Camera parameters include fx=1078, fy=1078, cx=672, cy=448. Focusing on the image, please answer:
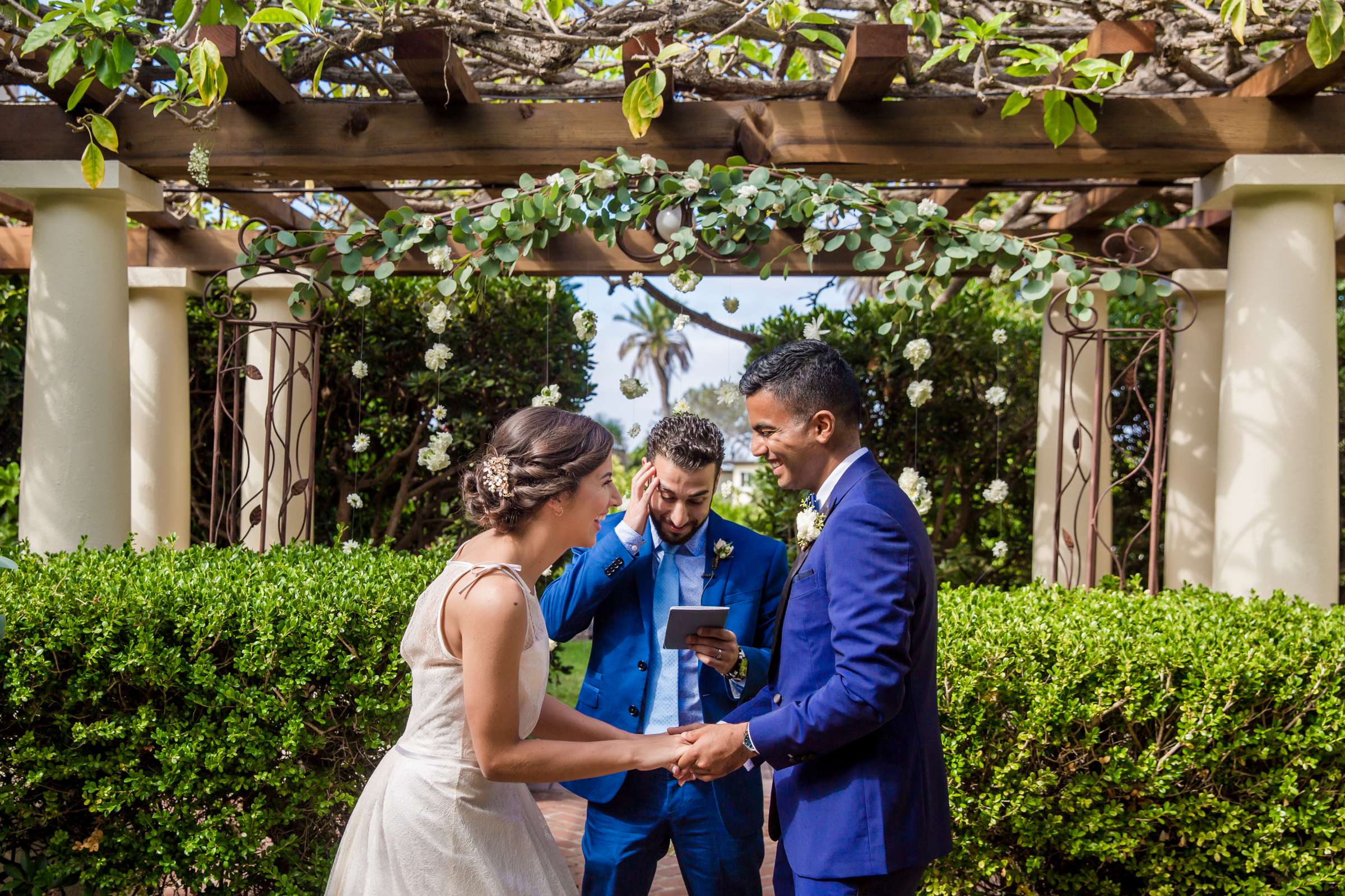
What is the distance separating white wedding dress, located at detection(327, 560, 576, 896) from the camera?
2502 mm

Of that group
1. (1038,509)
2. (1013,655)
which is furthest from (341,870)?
(1038,509)

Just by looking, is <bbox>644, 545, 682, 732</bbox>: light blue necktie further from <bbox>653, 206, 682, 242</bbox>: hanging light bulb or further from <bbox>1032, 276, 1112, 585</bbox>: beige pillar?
<bbox>1032, 276, 1112, 585</bbox>: beige pillar

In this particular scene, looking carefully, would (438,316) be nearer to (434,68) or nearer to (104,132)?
(434,68)

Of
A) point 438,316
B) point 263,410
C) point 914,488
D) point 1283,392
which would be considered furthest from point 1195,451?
point 263,410

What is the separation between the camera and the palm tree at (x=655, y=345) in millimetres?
49781

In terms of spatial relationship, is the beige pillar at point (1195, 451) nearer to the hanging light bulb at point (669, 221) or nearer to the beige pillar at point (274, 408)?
the hanging light bulb at point (669, 221)

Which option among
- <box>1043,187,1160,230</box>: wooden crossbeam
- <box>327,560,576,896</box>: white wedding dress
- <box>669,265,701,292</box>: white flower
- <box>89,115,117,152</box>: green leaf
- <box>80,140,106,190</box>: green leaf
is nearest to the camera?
<box>327,560,576,896</box>: white wedding dress

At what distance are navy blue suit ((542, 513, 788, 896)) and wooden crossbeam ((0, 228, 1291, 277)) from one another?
3.74 meters

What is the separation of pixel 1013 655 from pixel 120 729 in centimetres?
295

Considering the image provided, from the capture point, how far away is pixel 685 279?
4.89m

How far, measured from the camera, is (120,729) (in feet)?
11.2

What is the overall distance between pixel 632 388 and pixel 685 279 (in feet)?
2.53

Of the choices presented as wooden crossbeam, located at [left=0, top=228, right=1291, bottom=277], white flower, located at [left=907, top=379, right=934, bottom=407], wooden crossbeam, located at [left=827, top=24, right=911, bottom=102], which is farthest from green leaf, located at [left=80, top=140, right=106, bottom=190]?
white flower, located at [left=907, top=379, right=934, bottom=407]

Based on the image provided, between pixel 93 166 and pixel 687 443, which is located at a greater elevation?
pixel 93 166
